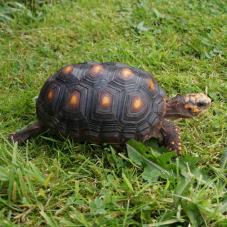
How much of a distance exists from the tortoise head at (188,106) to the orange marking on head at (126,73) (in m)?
0.35

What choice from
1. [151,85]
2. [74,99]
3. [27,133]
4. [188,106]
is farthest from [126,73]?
[27,133]

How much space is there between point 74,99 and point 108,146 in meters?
0.36

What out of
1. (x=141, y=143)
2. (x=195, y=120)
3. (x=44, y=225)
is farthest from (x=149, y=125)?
(x=44, y=225)

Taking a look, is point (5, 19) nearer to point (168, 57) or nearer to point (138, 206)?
point (168, 57)

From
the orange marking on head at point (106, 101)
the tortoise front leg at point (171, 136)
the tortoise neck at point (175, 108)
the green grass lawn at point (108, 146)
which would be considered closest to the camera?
the green grass lawn at point (108, 146)

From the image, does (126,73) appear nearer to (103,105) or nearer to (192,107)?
(103,105)

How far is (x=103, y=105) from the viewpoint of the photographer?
270 cm

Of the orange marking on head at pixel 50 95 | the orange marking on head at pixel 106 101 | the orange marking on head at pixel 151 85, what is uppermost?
the orange marking on head at pixel 151 85

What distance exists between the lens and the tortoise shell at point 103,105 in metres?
2.71

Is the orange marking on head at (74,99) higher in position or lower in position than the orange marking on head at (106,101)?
lower

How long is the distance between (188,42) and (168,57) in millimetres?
359

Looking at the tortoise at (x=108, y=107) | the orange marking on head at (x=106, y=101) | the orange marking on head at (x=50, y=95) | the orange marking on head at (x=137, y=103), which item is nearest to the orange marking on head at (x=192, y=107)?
the tortoise at (x=108, y=107)

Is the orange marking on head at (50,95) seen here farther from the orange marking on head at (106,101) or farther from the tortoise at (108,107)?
the orange marking on head at (106,101)

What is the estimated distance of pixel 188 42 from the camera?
4121 millimetres
